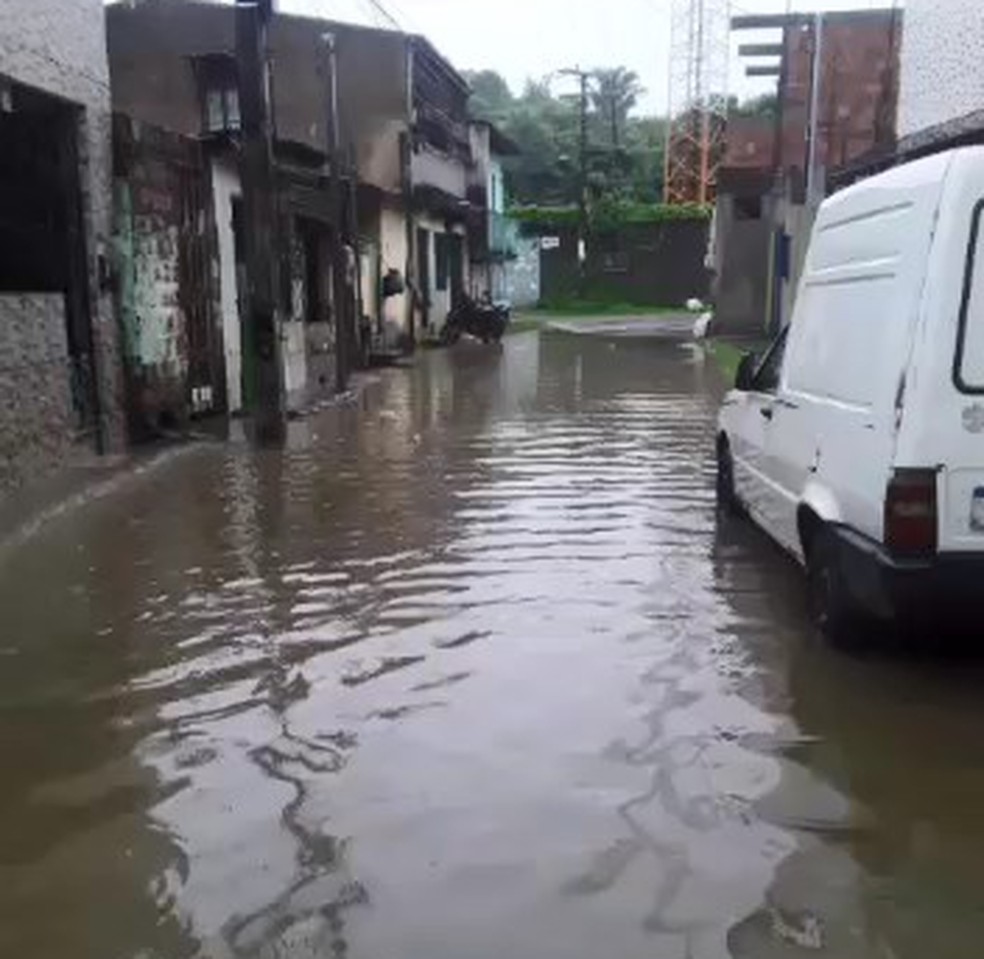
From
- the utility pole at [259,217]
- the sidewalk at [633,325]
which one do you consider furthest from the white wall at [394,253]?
the utility pole at [259,217]

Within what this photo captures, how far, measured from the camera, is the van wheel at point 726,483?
8.84m

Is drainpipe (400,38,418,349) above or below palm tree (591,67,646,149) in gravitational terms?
below

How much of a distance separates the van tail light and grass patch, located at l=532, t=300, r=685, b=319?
44.3 metres

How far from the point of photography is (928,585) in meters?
5.09

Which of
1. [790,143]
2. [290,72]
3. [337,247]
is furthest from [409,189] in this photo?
[337,247]

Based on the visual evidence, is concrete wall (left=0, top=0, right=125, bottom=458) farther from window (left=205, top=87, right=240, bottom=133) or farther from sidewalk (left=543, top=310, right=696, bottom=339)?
sidewalk (left=543, top=310, right=696, bottom=339)

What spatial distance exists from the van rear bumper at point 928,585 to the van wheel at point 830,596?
42cm

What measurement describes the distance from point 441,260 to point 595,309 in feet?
54.0

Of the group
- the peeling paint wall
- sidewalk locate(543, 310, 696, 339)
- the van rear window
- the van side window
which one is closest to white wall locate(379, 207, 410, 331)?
sidewalk locate(543, 310, 696, 339)

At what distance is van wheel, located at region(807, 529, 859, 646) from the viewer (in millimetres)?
5730

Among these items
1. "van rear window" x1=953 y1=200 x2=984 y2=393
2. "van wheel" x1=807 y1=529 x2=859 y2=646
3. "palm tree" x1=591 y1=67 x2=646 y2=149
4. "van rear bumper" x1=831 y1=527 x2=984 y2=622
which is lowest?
"van wheel" x1=807 y1=529 x2=859 y2=646

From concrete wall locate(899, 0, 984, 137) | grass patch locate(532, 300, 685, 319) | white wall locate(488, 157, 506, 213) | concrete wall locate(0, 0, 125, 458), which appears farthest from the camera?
grass patch locate(532, 300, 685, 319)

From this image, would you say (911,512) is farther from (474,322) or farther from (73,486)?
(474,322)

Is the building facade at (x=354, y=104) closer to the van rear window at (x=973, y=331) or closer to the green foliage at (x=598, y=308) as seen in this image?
the green foliage at (x=598, y=308)
